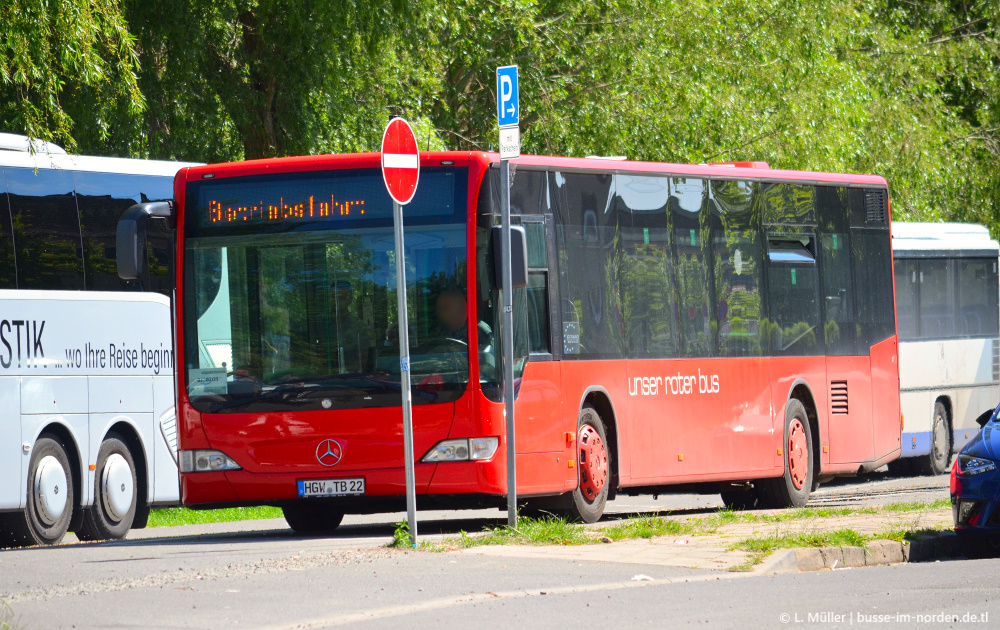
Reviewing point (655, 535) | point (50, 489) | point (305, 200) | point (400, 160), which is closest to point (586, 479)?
point (655, 535)

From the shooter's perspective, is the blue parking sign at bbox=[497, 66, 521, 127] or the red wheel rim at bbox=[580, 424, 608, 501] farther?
the red wheel rim at bbox=[580, 424, 608, 501]

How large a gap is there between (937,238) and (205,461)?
16.2 m

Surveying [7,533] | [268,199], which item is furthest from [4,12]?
[7,533]

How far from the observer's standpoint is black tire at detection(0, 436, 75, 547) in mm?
16156

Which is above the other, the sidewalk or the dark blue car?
the dark blue car

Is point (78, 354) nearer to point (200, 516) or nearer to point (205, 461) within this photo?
point (205, 461)

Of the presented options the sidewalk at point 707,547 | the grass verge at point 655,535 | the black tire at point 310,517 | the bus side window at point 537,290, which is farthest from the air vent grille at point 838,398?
the black tire at point 310,517

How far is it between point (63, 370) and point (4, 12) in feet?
11.9

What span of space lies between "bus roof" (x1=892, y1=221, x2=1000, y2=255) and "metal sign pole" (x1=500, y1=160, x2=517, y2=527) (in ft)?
45.0

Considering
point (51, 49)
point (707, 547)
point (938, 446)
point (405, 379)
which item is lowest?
point (938, 446)

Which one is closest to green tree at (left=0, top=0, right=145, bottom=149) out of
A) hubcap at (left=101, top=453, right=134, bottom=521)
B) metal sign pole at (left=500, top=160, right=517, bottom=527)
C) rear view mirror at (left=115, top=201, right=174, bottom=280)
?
rear view mirror at (left=115, top=201, right=174, bottom=280)

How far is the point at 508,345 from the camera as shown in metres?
13.0

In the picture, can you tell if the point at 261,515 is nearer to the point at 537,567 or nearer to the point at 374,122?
the point at 374,122

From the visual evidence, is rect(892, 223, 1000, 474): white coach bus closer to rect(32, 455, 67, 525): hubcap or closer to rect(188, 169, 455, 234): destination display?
rect(188, 169, 455, 234): destination display
